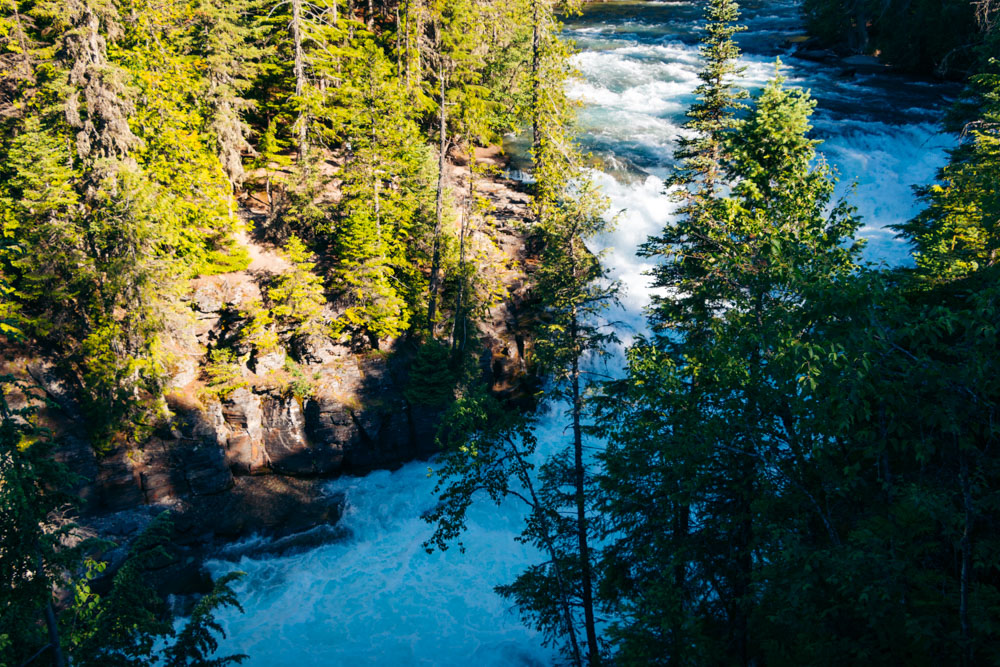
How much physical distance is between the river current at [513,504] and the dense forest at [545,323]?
4.31 feet

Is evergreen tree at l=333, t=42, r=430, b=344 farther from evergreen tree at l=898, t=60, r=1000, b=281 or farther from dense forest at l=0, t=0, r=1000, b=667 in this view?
evergreen tree at l=898, t=60, r=1000, b=281

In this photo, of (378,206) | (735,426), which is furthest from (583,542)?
(378,206)

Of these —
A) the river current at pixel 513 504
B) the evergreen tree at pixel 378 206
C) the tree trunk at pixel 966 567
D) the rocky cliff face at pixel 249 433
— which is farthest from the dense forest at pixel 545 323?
the river current at pixel 513 504

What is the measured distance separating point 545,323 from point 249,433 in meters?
11.5

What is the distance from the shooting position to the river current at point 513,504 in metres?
16.8

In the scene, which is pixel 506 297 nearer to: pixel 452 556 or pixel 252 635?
pixel 452 556

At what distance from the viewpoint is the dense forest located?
22.5 feet

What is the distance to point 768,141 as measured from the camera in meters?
13.3

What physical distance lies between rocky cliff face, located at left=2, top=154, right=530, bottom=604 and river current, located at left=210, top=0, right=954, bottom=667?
1123mm

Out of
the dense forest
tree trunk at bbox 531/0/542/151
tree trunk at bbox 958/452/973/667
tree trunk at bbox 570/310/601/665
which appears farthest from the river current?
tree trunk at bbox 958/452/973/667

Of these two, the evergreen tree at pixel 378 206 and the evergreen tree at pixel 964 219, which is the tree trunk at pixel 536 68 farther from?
the evergreen tree at pixel 964 219

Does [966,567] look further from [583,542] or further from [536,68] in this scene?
[536,68]

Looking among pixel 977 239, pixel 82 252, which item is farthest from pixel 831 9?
pixel 82 252

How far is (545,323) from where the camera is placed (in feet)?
64.3
